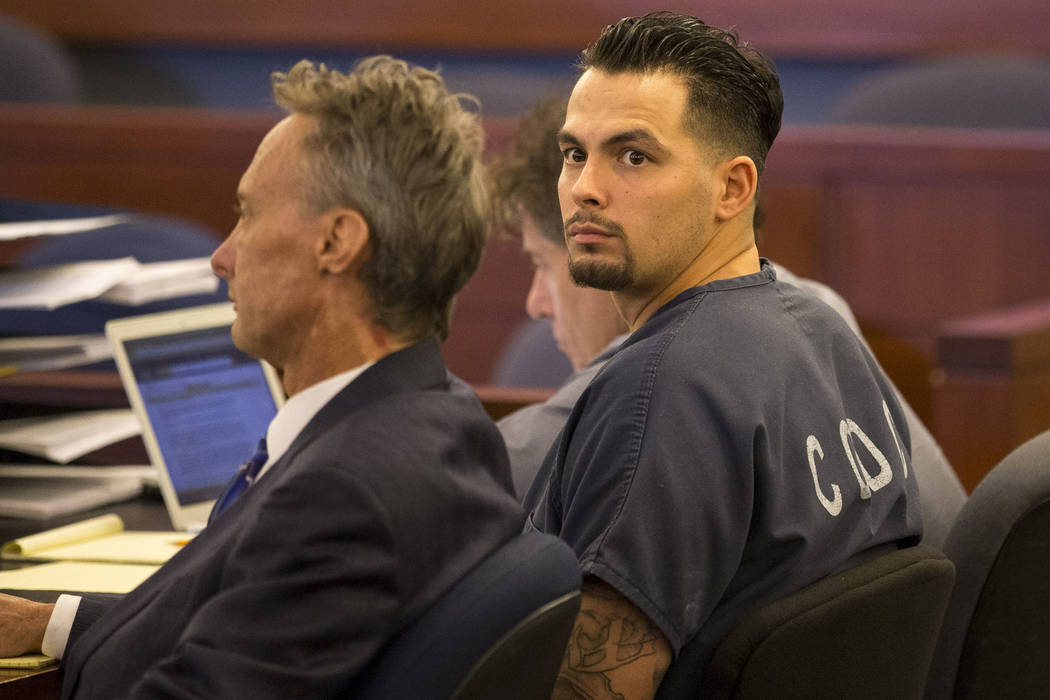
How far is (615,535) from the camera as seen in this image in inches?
51.6

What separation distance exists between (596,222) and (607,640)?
0.47m

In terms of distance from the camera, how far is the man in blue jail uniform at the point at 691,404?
1.32 m

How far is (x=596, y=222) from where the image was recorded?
1552mm

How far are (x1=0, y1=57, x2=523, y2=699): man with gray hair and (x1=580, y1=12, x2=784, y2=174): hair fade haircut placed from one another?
28 cm

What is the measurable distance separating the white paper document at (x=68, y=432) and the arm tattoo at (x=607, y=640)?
101 centimetres

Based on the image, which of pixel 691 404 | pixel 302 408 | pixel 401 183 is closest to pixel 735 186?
pixel 691 404

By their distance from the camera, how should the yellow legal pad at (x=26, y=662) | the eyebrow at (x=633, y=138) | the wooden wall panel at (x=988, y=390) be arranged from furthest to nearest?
1. the wooden wall panel at (x=988, y=390)
2. the eyebrow at (x=633, y=138)
3. the yellow legal pad at (x=26, y=662)

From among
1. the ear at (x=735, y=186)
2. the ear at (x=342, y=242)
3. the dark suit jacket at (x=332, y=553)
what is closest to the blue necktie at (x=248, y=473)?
the dark suit jacket at (x=332, y=553)

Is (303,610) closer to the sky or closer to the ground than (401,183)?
closer to the ground

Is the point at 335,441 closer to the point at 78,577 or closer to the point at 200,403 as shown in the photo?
the point at 78,577

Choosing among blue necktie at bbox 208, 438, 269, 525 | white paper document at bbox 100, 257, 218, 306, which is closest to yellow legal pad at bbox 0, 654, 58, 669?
blue necktie at bbox 208, 438, 269, 525

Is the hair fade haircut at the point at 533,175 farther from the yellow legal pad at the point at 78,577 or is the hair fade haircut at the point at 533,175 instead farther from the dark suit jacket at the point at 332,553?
the dark suit jacket at the point at 332,553

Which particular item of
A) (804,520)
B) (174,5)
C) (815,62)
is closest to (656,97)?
(804,520)

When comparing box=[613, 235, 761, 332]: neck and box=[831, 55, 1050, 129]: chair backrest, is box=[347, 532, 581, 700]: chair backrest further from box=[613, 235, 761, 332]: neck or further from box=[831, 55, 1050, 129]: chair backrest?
box=[831, 55, 1050, 129]: chair backrest
